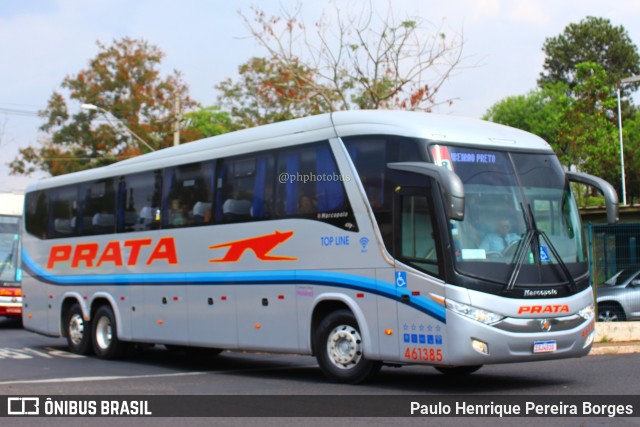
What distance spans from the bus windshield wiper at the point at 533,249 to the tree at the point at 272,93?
14199 millimetres

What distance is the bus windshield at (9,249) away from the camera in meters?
27.1

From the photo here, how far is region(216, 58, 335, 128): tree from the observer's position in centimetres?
2612

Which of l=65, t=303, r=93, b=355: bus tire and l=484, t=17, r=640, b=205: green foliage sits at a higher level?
l=484, t=17, r=640, b=205: green foliage

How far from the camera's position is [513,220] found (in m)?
11.3

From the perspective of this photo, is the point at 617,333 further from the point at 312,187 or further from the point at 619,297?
the point at 312,187

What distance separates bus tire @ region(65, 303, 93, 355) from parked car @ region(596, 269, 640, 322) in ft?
33.3

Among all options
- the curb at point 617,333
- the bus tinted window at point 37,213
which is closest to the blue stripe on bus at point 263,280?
the bus tinted window at point 37,213

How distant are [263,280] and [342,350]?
1.91 m

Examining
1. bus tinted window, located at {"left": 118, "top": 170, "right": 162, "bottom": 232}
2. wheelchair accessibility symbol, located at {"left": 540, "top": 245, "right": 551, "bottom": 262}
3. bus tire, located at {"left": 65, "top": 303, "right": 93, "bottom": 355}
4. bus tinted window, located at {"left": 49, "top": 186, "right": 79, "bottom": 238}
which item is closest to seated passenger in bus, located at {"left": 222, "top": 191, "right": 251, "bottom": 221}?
bus tinted window, located at {"left": 118, "top": 170, "right": 162, "bottom": 232}

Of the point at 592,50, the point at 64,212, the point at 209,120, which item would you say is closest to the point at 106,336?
the point at 64,212

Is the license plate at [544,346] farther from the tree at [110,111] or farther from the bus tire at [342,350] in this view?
the tree at [110,111]

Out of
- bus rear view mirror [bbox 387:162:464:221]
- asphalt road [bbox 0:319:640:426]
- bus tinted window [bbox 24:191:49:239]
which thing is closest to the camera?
asphalt road [bbox 0:319:640:426]

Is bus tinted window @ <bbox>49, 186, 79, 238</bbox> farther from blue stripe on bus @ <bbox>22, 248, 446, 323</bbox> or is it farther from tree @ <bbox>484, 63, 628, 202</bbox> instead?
tree @ <bbox>484, 63, 628, 202</bbox>

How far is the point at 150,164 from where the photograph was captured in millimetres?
16719
